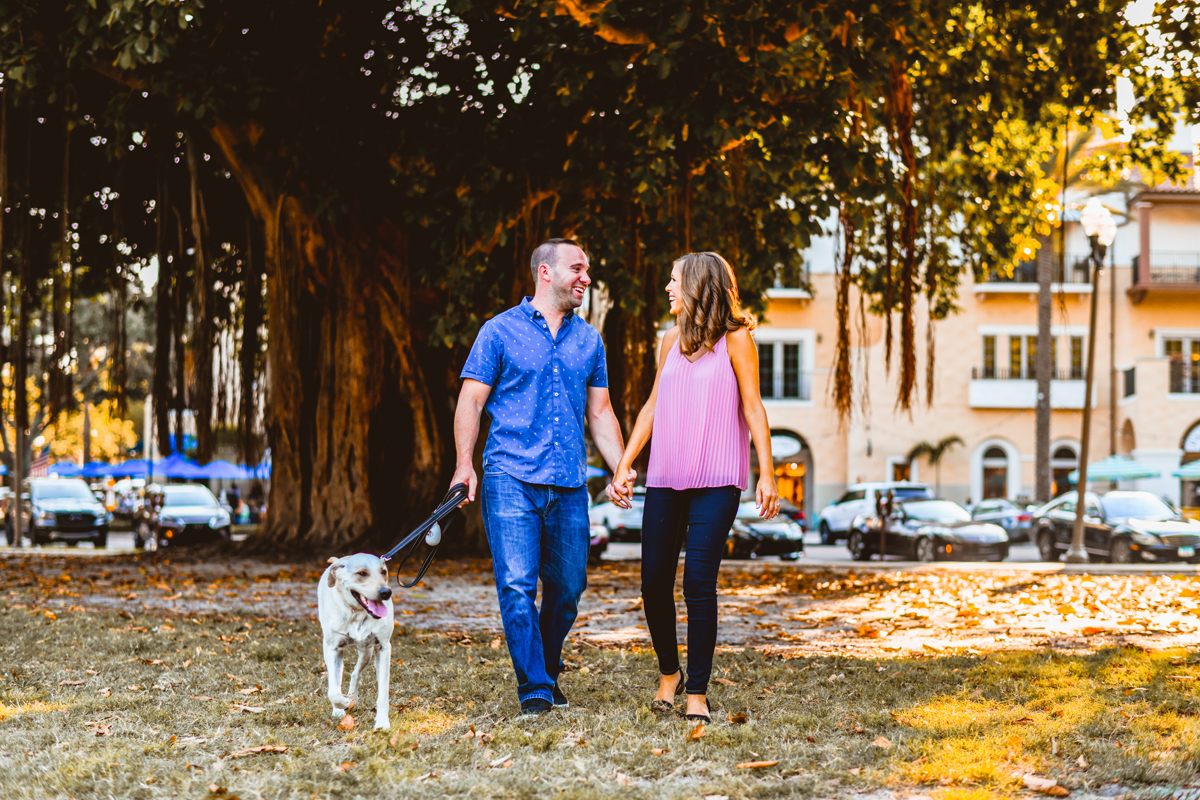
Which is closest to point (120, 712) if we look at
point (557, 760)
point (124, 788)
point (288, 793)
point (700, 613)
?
point (124, 788)

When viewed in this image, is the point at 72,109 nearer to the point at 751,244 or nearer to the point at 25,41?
the point at 25,41

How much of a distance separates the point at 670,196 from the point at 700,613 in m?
7.73

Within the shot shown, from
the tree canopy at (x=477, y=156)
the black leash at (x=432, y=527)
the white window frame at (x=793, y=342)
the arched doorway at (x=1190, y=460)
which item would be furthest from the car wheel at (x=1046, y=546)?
the black leash at (x=432, y=527)

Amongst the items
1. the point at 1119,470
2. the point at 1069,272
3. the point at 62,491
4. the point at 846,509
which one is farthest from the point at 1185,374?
the point at 62,491

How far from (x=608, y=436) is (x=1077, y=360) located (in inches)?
1445

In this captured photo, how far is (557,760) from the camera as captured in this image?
407cm

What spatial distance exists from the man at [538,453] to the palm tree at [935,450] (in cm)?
3448

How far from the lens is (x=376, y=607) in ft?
15.0

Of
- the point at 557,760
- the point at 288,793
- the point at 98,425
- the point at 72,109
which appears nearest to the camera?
the point at 288,793

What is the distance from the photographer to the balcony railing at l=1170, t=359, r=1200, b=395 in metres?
36.8

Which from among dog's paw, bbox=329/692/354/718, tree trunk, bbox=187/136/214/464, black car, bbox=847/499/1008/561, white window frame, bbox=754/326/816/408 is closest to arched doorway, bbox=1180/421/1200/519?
white window frame, bbox=754/326/816/408

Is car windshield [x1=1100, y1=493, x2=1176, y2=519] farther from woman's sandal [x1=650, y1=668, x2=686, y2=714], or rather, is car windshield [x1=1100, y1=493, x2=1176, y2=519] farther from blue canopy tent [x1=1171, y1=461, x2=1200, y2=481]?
woman's sandal [x1=650, y1=668, x2=686, y2=714]

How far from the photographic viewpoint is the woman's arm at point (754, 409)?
4.85 meters

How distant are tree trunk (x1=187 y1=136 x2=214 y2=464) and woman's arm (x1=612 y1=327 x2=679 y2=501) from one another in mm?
9268
